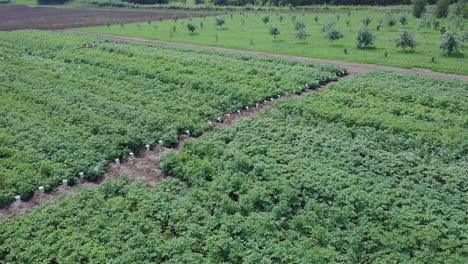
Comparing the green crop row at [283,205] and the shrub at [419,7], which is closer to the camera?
the green crop row at [283,205]

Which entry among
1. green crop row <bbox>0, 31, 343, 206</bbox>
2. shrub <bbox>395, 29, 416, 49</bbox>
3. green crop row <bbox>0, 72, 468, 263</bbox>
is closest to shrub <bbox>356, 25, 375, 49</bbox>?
shrub <bbox>395, 29, 416, 49</bbox>

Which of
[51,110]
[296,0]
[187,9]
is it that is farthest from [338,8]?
[51,110]

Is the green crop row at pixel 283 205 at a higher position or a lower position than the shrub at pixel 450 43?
lower

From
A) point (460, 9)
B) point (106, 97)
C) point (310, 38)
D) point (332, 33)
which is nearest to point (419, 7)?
point (460, 9)

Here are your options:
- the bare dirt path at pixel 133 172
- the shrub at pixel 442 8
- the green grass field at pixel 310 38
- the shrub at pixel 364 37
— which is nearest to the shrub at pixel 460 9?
the shrub at pixel 442 8

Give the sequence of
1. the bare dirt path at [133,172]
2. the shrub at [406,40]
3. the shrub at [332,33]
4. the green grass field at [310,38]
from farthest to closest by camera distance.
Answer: the shrub at [332,33] < the shrub at [406,40] < the green grass field at [310,38] < the bare dirt path at [133,172]

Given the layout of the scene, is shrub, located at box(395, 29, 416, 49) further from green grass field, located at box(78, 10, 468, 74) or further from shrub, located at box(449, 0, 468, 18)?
shrub, located at box(449, 0, 468, 18)

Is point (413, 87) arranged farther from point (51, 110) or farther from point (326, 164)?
point (51, 110)

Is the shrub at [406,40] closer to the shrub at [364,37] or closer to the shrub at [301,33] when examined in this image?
the shrub at [364,37]
